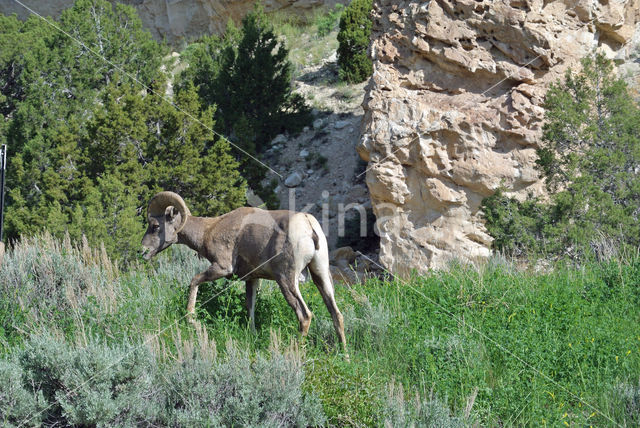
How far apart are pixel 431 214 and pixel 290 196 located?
6963 mm

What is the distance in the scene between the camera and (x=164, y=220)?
7.93 meters

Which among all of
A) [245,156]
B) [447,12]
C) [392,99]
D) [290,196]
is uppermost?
[447,12]

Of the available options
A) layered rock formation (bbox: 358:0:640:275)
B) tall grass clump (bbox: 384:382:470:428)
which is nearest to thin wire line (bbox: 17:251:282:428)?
tall grass clump (bbox: 384:382:470:428)

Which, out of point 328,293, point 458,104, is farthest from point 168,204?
point 458,104

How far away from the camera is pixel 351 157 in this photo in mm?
21500

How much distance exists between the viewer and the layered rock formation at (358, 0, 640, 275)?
13.2m

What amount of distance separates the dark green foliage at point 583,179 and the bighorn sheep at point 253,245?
4.76m

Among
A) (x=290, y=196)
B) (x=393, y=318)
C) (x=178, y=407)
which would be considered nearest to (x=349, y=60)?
(x=290, y=196)

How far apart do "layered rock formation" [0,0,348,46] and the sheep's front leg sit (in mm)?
24908

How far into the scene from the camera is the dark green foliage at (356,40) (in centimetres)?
2394

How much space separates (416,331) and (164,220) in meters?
2.81

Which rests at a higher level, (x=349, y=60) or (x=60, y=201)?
(x=349, y=60)

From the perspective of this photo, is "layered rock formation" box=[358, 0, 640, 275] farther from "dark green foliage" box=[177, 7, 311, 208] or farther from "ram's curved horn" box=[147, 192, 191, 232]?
"dark green foliage" box=[177, 7, 311, 208]

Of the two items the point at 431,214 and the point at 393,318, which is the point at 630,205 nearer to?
the point at 431,214
